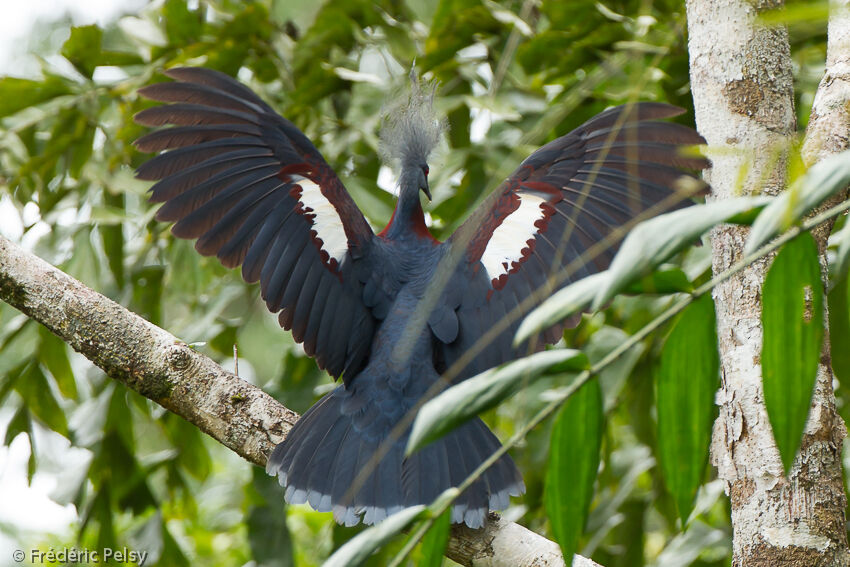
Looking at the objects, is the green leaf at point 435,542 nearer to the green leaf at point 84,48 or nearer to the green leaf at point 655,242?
the green leaf at point 655,242

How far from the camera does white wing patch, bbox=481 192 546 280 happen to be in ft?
6.91

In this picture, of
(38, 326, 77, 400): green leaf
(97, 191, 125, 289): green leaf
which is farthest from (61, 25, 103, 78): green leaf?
(38, 326, 77, 400): green leaf

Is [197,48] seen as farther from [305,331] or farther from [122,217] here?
[305,331]

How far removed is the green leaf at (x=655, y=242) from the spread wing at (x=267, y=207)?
5.17 feet

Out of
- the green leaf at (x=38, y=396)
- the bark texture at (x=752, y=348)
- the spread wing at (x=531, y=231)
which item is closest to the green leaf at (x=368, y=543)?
the bark texture at (x=752, y=348)

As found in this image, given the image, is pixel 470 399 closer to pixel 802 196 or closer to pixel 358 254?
pixel 802 196

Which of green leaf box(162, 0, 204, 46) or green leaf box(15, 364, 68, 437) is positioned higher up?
green leaf box(162, 0, 204, 46)

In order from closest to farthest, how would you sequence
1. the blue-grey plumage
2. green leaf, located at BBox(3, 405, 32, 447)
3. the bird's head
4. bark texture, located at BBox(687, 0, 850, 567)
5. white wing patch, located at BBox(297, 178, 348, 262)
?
bark texture, located at BBox(687, 0, 850, 567)
the blue-grey plumage
white wing patch, located at BBox(297, 178, 348, 262)
the bird's head
green leaf, located at BBox(3, 405, 32, 447)

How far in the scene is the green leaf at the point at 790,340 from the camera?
2.05ft

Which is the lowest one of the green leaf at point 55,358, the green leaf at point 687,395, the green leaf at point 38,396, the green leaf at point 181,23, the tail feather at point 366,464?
the green leaf at point 687,395

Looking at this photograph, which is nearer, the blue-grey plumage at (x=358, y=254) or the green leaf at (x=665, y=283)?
the green leaf at (x=665, y=283)

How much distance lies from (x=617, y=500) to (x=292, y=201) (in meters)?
1.46

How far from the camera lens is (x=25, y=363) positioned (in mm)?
2795

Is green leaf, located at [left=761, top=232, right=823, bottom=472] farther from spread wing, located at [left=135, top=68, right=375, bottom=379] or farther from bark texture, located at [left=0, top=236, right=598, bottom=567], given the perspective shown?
spread wing, located at [left=135, top=68, right=375, bottom=379]
